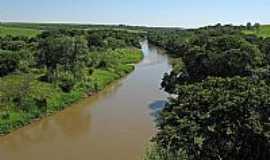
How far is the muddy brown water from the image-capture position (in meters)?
24.1

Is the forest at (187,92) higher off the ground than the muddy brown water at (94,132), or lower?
higher

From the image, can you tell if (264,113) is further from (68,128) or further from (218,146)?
(68,128)

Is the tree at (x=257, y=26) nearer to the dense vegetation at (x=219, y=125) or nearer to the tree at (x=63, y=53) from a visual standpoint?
the tree at (x=63, y=53)

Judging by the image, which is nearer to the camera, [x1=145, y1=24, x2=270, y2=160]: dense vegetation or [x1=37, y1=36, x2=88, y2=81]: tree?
[x1=145, y1=24, x2=270, y2=160]: dense vegetation

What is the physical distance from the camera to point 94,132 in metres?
28.5

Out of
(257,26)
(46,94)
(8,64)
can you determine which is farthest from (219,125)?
(257,26)

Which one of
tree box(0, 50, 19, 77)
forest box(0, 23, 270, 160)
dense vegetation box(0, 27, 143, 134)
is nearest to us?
forest box(0, 23, 270, 160)

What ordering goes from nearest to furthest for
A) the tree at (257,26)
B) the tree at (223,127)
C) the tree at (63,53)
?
the tree at (223,127) < the tree at (63,53) < the tree at (257,26)

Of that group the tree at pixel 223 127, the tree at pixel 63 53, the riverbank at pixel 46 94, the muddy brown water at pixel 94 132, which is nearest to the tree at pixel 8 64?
the tree at pixel 63 53

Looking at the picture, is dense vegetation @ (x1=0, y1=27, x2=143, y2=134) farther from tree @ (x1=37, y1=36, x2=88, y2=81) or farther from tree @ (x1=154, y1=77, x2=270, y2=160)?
tree @ (x1=154, y1=77, x2=270, y2=160)

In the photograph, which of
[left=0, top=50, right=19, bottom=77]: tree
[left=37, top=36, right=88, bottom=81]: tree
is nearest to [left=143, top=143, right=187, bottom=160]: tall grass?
[left=37, top=36, right=88, bottom=81]: tree

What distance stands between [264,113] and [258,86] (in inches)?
88.5

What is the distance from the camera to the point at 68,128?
1177 inches

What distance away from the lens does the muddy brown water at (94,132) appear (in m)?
24.1
